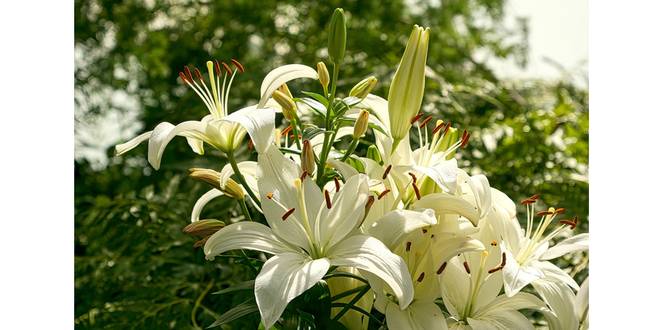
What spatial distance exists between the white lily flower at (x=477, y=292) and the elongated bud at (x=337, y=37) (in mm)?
104

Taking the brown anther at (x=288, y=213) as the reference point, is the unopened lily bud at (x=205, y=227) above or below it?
below

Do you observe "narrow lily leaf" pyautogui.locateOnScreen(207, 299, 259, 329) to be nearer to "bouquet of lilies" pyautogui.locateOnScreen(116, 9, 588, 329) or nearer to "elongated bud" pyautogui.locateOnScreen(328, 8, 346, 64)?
"bouquet of lilies" pyautogui.locateOnScreen(116, 9, 588, 329)

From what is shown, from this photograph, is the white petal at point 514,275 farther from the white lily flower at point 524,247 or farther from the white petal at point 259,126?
the white petal at point 259,126

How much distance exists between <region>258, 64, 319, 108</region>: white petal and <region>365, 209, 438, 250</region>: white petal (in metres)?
0.07

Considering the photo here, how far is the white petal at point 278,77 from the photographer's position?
1.23 ft

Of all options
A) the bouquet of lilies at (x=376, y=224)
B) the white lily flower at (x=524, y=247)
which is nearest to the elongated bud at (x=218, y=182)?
the bouquet of lilies at (x=376, y=224)

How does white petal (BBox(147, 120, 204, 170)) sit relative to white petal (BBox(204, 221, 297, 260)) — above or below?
above

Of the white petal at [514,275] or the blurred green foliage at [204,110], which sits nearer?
the white petal at [514,275]

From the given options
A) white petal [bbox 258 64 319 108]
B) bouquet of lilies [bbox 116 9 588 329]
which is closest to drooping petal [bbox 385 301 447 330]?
bouquet of lilies [bbox 116 9 588 329]

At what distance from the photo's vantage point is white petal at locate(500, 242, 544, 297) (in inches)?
14.0

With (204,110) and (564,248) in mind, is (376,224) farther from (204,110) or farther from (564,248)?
(204,110)

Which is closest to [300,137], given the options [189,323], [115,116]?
[189,323]
